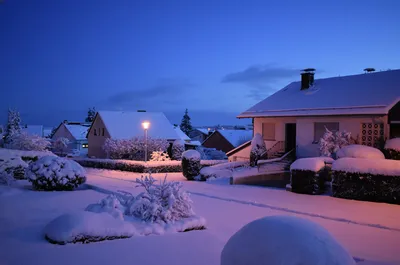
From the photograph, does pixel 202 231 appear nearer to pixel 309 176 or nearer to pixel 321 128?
pixel 309 176

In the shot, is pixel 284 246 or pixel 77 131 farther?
pixel 77 131

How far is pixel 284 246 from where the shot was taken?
11.2 ft

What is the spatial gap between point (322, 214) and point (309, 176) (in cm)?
386

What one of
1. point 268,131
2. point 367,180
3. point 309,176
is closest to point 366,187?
point 367,180

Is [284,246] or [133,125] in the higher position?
[133,125]

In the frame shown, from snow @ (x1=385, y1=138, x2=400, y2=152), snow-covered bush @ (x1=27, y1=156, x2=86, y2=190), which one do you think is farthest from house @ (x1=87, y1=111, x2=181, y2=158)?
snow @ (x1=385, y1=138, x2=400, y2=152)

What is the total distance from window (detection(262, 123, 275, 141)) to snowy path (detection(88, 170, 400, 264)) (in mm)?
8861

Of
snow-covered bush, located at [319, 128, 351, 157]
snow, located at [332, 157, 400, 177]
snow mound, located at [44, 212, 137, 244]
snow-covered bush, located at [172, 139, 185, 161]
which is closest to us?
snow mound, located at [44, 212, 137, 244]

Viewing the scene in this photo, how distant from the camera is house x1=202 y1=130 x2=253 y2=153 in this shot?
50031 millimetres

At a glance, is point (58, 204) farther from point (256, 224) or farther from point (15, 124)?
point (15, 124)

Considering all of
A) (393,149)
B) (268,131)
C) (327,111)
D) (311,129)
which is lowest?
(393,149)

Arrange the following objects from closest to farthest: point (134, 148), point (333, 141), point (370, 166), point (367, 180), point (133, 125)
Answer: point (370, 166) → point (367, 180) → point (333, 141) → point (134, 148) → point (133, 125)

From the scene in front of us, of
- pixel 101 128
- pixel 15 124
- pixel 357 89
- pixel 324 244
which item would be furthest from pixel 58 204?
pixel 15 124

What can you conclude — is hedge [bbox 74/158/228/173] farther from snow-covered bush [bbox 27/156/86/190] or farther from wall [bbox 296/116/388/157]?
snow-covered bush [bbox 27/156/86/190]
